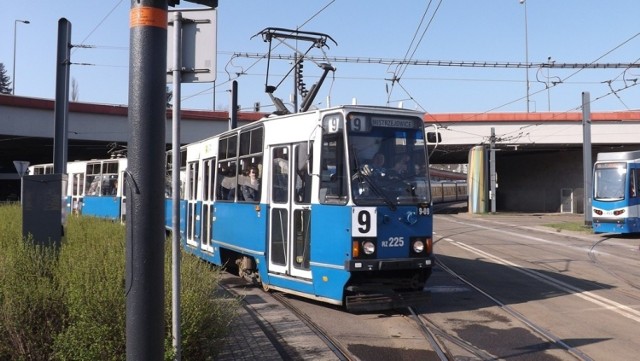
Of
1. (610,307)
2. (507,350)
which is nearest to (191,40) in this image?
(507,350)

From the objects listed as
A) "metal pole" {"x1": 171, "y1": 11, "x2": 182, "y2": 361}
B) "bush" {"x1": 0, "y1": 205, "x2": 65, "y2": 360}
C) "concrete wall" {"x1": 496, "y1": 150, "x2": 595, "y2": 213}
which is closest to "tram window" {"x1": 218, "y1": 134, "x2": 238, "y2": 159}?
"bush" {"x1": 0, "y1": 205, "x2": 65, "y2": 360}

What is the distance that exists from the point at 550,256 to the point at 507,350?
11543mm

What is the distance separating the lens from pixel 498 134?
146 feet

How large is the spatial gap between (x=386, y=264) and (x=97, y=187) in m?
21.8

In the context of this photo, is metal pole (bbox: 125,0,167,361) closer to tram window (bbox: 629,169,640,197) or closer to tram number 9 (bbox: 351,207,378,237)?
tram number 9 (bbox: 351,207,378,237)

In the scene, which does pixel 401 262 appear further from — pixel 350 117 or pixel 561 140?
pixel 561 140

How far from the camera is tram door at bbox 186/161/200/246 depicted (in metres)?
14.5

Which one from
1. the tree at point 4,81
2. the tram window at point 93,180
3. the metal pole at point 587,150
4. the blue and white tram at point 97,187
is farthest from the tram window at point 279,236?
the tree at point 4,81

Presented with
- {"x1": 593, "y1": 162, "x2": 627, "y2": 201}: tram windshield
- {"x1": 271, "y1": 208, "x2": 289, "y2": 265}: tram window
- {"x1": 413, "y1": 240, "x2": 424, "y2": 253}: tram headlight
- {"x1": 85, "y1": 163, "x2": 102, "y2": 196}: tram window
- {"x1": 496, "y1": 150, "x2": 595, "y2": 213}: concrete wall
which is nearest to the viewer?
{"x1": 413, "y1": 240, "x2": 424, "y2": 253}: tram headlight

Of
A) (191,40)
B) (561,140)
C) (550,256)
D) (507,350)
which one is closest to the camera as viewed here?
(191,40)

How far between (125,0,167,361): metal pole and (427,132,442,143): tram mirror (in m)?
6.27

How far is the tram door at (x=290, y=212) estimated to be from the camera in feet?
30.4

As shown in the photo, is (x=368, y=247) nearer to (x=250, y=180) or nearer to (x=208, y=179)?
(x=250, y=180)

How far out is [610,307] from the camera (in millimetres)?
9789
